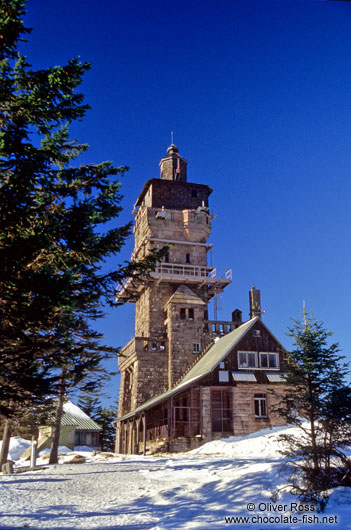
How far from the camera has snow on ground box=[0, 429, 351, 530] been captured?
10.3 metres

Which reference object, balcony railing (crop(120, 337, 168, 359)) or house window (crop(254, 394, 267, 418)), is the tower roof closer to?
balcony railing (crop(120, 337, 168, 359))

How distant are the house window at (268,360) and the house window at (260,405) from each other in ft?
6.75

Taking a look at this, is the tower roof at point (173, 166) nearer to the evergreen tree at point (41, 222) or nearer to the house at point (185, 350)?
the house at point (185, 350)

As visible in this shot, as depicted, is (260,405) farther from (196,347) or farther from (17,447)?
(17,447)

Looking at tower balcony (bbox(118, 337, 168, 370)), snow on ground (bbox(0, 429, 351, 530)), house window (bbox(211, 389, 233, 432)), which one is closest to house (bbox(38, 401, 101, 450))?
tower balcony (bbox(118, 337, 168, 370))

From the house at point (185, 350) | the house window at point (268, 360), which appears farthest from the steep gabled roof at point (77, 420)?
the house window at point (268, 360)

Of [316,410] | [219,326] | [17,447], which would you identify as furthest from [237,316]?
[316,410]

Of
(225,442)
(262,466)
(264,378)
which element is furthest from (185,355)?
(262,466)

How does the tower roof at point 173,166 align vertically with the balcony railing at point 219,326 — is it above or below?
above

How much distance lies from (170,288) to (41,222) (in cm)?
3293

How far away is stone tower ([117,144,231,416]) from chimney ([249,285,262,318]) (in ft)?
14.3

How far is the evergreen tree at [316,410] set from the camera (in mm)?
12039

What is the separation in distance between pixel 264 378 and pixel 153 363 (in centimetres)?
1134

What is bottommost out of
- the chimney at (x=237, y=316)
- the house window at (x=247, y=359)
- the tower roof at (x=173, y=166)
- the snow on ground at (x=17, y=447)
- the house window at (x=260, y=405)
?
the snow on ground at (x=17, y=447)
